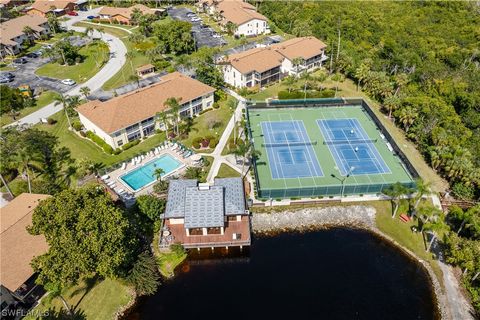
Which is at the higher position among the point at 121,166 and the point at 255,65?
the point at 255,65

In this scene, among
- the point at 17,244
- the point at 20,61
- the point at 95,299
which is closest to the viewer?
the point at 95,299

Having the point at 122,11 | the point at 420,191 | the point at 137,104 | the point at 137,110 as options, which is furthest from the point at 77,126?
the point at 122,11

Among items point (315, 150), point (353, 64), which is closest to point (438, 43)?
point (353, 64)

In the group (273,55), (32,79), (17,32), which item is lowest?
(32,79)

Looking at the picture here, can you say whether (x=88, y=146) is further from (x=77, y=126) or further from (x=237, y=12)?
(x=237, y=12)

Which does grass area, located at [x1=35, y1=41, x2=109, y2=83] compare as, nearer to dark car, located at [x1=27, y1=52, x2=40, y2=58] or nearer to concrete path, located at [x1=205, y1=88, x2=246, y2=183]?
dark car, located at [x1=27, y1=52, x2=40, y2=58]

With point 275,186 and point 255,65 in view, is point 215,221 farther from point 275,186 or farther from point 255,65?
point 255,65

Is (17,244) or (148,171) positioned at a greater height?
(17,244)

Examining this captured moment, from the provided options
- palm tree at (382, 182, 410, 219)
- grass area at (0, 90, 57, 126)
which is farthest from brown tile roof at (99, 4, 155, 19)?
palm tree at (382, 182, 410, 219)
